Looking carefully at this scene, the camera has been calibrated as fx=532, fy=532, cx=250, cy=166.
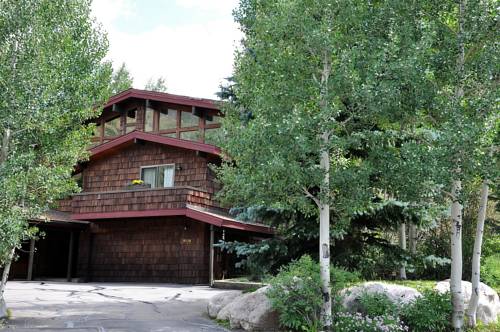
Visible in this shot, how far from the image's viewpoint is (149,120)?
76.7 ft

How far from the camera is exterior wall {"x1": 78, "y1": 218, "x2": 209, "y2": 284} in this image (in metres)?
19.7

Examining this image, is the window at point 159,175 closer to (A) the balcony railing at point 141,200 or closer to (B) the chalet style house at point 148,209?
(B) the chalet style house at point 148,209

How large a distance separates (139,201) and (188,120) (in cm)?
444

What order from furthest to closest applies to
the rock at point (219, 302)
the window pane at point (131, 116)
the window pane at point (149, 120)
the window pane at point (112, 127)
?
the window pane at point (112, 127)
the window pane at point (131, 116)
the window pane at point (149, 120)
the rock at point (219, 302)

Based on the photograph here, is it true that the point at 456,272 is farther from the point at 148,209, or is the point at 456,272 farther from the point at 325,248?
the point at 148,209

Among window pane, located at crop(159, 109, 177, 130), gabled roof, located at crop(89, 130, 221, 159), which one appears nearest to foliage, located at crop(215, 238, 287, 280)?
gabled roof, located at crop(89, 130, 221, 159)

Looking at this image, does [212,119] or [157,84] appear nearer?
[212,119]

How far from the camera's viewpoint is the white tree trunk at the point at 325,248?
8961 millimetres

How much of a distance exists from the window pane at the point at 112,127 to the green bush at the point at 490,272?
16.9 meters

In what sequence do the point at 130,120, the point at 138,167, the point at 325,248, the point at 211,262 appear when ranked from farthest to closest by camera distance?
the point at 130,120, the point at 138,167, the point at 211,262, the point at 325,248

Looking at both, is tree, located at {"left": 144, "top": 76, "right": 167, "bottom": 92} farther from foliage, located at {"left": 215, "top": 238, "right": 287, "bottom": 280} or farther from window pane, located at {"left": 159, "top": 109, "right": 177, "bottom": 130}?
foliage, located at {"left": 215, "top": 238, "right": 287, "bottom": 280}

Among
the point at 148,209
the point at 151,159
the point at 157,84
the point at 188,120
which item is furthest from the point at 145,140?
the point at 157,84

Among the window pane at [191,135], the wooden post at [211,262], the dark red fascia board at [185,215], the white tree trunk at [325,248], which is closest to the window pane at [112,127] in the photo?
the window pane at [191,135]

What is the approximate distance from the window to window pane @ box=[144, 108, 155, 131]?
2145mm
